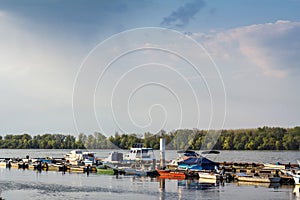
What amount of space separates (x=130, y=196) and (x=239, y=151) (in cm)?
12315

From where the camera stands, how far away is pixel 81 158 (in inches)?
3777

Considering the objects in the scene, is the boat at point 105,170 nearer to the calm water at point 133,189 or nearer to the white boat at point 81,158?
the calm water at point 133,189

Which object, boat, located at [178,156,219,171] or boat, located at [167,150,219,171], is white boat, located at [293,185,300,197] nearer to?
boat, located at [167,150,219,171]

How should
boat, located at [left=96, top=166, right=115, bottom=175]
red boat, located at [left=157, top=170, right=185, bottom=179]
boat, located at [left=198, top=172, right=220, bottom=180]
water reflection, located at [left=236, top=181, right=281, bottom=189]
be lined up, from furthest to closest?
boat, located at [left=96, top=166, right=115, bottom=175] → red boat, located at [left=157, top=170, right=185, bottom=179] → boat, located at [left=198, top=172, right=220, bottom=180] → water reflection, located at [left=236, top=181, right=281, bottom=189]

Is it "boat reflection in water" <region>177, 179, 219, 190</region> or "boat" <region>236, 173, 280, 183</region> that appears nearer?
"boat reflection in water" <region>177, 179, 219, 190</region>

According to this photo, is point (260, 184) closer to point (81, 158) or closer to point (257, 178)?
point (257, 178)

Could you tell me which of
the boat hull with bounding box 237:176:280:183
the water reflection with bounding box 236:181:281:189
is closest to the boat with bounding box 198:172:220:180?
the boat hull with bounding box 237:176:280:183

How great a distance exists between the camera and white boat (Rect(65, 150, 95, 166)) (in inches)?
3580

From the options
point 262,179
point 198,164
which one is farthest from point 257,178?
point 198,164

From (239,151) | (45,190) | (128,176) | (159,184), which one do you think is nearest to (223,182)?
(159,184)

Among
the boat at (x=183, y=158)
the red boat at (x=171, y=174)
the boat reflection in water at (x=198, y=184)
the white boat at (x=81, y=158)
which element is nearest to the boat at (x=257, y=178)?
the boat reflection in water at (x=198, y=184)

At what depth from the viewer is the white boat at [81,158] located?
298ft

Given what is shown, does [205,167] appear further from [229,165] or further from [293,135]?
[293,135]

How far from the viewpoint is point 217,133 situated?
17950 centimetres
